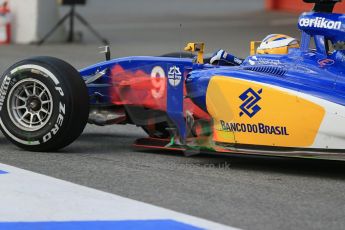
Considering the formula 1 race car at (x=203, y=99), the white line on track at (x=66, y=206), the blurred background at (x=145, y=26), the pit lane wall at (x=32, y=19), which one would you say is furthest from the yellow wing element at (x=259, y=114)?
the pit lane wall at (x=32, y=19)

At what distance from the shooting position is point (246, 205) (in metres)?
5.89

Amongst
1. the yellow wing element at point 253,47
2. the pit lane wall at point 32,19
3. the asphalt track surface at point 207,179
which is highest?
the yellow wing element at point 253,47

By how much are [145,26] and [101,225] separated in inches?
635

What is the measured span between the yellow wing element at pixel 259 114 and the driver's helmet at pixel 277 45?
1.90 feet

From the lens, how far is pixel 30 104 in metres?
7.68

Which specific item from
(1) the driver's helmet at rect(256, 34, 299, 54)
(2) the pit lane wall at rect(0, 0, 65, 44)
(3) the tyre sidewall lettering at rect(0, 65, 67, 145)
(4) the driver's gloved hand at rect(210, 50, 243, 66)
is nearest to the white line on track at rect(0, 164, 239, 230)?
(3) the tyre sidewall lettering at rect(0, 65, 67, 145)

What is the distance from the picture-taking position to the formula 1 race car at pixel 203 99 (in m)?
6.73

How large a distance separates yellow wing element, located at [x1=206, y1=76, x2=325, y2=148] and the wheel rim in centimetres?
136

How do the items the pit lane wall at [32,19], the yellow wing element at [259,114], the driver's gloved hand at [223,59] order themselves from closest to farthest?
1. the yellow wing element at [259,114]
2. the driver's gloved hand at [223,59]
3. the pit lane wall at [32,19]

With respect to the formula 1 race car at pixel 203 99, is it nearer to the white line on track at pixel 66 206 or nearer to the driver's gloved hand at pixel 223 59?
the driver's gloved hand at pixel 223 59

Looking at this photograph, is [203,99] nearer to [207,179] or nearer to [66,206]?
[207,179]

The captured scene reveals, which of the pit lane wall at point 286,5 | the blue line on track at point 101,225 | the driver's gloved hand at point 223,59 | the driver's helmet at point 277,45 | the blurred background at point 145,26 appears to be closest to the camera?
the blue line on track at point 101,225

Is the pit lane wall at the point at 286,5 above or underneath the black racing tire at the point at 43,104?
underneath

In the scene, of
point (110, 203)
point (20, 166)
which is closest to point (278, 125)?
point (110, 203)
